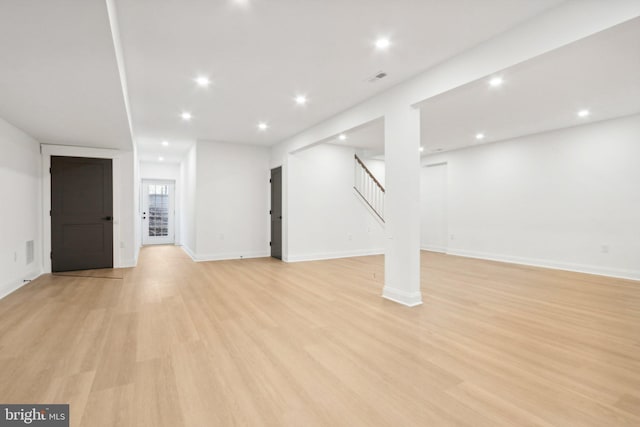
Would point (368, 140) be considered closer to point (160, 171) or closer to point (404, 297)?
point (404, 297)

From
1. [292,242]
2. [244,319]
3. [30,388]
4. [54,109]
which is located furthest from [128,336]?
[292,242]

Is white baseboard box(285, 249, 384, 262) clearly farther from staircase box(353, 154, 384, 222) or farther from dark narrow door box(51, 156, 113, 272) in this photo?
dark narrow door box(51, 156, 113, 272)

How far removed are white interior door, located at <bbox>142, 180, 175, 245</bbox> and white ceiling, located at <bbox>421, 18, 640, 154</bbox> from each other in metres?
8.80

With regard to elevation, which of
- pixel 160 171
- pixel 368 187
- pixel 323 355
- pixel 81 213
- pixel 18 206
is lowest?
pixel 323 355

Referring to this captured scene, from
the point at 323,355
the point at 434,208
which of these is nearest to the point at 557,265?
the point at 434,208

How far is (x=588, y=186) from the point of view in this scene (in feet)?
18.4

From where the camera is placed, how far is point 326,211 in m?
7.32

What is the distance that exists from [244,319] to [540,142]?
6742mm

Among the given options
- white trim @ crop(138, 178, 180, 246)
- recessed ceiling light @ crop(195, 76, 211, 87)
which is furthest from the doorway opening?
white trim @ crop(138, 178, 180, 246)

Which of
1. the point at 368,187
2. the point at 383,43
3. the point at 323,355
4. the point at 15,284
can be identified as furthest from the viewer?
the point at 368,187

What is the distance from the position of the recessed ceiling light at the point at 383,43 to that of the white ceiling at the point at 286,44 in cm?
7

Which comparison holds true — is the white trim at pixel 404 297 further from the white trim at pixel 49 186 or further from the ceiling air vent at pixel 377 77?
the white trim at pixel 49 186

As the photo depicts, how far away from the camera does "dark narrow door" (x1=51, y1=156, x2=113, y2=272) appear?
5.64m

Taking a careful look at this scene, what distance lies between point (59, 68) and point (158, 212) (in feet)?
28.7
